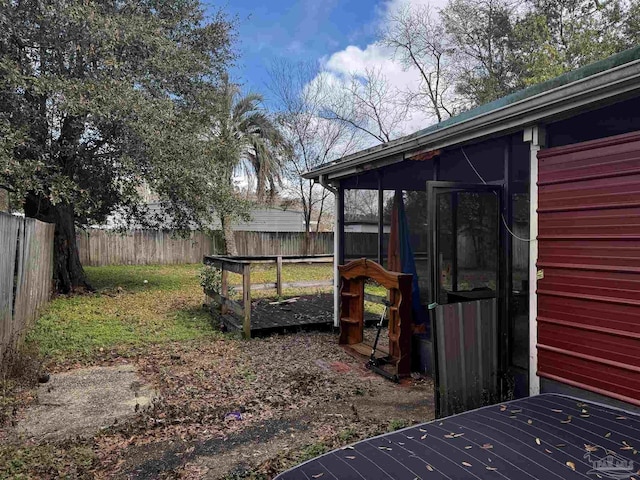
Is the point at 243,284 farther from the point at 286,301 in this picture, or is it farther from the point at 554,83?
the point at 554,83

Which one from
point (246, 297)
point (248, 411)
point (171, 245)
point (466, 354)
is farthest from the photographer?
point (171, 245)

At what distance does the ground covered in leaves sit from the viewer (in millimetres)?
2867

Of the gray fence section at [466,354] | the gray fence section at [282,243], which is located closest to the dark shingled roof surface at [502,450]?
the gray fence section at [466,354]

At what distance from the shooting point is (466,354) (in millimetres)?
3432

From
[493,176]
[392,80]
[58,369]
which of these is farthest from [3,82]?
[392,80]

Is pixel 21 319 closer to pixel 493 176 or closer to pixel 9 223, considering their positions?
pixel 9 223

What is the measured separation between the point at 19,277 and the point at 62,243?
17.0ft

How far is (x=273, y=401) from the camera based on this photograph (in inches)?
157

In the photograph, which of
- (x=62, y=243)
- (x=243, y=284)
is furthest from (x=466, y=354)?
(x=62, y=243)

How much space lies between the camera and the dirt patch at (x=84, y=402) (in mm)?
3389

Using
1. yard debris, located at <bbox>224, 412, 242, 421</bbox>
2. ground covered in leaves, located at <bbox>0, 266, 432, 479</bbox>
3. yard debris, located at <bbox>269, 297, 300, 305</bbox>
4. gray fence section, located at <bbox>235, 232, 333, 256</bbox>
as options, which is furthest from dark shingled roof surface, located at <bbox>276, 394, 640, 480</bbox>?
gray fence section, located at <bbox>235, 232, 333, 256</bbox>

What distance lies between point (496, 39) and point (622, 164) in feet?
52.5

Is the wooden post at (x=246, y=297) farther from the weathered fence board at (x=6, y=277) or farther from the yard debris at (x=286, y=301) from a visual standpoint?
the weathered fence board at (x=6, y=277)

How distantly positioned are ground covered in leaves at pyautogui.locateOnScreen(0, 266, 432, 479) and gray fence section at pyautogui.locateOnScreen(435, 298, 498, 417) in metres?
0.38
